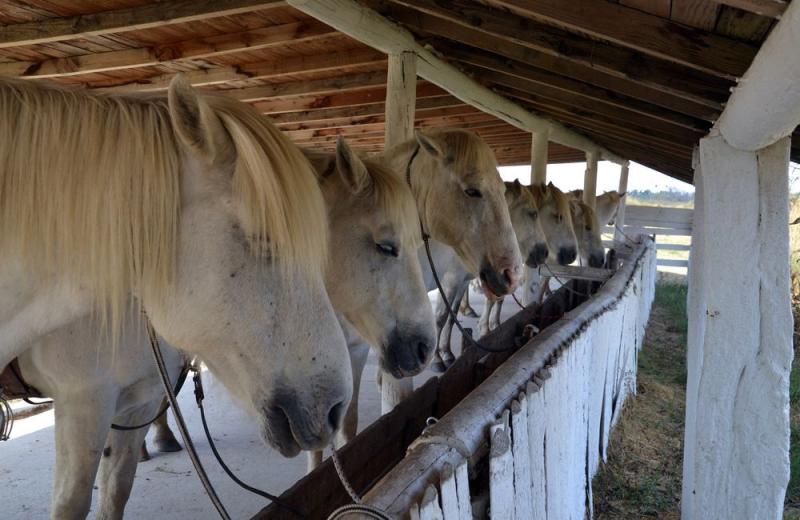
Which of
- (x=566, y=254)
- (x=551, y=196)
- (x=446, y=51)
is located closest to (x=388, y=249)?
(x=446, y=51)

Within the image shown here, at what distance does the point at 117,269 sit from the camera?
4.50 ft

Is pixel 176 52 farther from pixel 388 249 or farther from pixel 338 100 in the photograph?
pixel 388 249

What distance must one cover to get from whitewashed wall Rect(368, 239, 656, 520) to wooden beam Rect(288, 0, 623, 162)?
7.06 feet

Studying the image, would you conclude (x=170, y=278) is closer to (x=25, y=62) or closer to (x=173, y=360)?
(x=173, y=360)

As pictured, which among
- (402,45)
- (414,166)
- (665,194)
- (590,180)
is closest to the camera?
(414,166)

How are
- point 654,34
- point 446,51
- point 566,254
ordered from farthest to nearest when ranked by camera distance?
1. point 566,254
2. point 446,51
3. point 654,34

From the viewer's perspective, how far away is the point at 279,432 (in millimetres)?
1465

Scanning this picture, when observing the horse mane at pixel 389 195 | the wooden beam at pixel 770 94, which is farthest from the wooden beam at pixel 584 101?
the horse mane at pixel 389 195

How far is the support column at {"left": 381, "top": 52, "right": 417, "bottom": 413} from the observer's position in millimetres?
3854

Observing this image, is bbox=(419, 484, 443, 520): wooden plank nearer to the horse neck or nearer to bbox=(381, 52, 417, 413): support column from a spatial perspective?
bbox=(381, 52, 417, 413): support column

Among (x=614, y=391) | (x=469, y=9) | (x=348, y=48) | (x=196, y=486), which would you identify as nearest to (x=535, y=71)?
(x=469, y=9)

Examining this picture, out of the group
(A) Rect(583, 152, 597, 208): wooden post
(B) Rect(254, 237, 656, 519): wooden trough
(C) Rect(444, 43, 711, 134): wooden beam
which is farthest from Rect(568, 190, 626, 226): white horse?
(B) Rect(254, 237, 656, 519): wooden trough

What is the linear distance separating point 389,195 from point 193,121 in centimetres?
145

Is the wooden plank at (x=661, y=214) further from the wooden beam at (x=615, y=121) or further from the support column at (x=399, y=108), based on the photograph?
the support column at (x=399, y=108)
